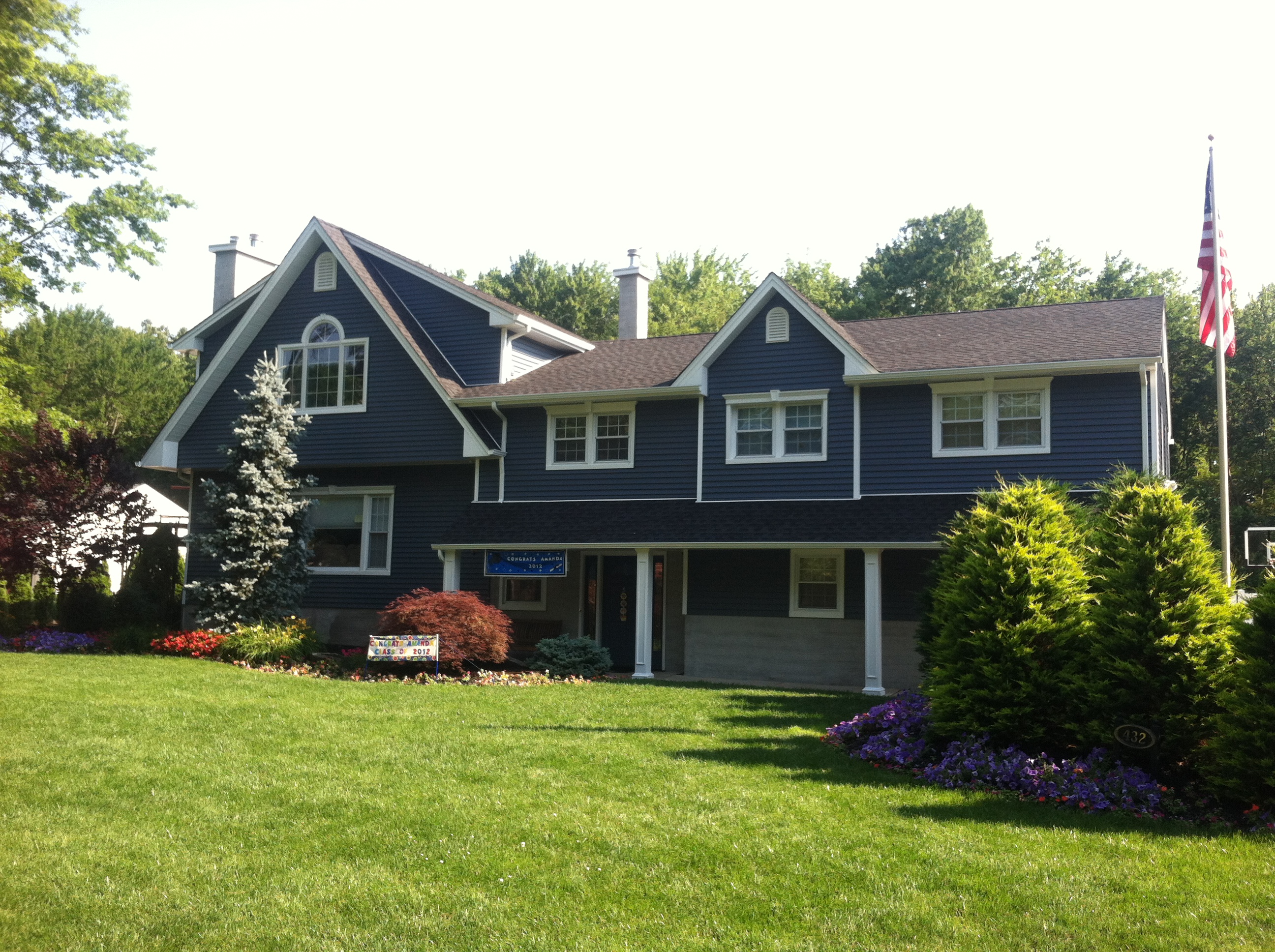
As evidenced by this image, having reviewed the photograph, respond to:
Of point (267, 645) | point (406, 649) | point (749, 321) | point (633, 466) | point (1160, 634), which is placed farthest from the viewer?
point (633, 466)

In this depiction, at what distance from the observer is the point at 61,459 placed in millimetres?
22812

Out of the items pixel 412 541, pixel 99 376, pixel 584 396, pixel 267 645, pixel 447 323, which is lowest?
pixel 267 645

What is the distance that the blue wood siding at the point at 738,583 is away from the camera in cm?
1991

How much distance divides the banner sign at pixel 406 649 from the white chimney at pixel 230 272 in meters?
12.4

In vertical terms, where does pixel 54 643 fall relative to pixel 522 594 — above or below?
below

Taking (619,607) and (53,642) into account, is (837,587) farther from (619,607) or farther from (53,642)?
(53,642)

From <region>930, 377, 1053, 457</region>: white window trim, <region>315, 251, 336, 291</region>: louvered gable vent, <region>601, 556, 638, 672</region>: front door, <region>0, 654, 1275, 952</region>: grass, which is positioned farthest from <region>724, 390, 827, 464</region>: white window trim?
<region>315, 251, 336, 291</region>: louvered gable vent

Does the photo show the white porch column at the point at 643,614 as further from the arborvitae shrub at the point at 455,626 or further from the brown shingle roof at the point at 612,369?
the brown shingle roof at the point at 612,369

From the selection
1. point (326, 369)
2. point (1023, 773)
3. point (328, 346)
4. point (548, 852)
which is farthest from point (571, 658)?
point (548, 852)

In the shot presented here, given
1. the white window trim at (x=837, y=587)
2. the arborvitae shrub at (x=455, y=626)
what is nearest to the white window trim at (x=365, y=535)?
the arborvitae shrub at (x=455, y=626)

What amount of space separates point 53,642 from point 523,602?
899cm

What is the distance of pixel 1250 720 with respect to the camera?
879cm

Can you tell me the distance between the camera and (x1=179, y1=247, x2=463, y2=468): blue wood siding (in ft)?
70.8

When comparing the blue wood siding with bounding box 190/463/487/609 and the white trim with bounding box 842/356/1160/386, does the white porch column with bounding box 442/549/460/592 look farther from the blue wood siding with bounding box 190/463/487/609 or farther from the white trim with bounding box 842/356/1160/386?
the white trim with bounding box 842/356/1160/386
